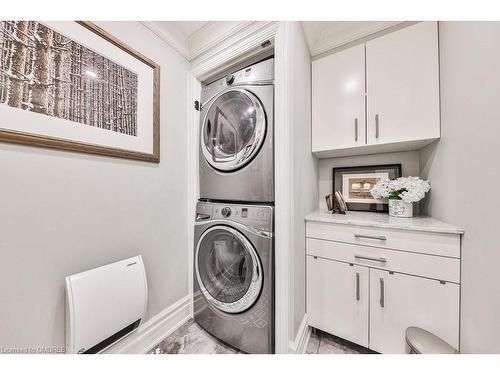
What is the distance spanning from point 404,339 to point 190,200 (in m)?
1.63

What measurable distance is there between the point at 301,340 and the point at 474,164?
130 centimetres

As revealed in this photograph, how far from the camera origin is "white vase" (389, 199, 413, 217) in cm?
125

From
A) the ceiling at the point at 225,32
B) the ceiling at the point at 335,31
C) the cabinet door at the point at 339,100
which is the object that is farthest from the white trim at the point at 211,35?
the cabinet door at the point at 339,100

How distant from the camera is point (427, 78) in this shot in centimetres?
119

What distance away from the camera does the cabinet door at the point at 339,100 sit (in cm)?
139

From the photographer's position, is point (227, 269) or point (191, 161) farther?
point (191, 161)

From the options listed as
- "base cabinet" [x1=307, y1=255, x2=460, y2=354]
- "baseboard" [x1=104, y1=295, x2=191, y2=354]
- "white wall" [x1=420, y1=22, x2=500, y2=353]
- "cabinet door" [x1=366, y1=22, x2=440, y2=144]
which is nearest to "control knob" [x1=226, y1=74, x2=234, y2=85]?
"cabinet door" [x1=366, y1=22, x2=440, y2=144]

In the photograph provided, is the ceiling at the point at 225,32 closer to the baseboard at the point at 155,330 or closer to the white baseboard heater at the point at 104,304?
the white baseboard heater at the point at 104,304

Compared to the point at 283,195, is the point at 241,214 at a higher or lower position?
lower

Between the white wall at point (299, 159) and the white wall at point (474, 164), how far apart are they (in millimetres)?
769

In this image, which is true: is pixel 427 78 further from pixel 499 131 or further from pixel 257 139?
pixel 257 139

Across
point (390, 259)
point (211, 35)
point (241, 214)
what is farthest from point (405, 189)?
point (211, 35)

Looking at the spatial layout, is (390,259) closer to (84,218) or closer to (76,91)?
(84,218)

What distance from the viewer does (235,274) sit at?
4.11 feet
